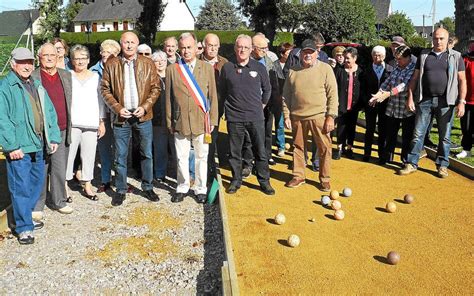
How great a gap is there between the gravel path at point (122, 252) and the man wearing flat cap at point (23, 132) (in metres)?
0.43

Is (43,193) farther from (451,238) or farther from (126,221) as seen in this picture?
(451,238)

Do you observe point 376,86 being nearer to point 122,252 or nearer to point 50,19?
point 122,252

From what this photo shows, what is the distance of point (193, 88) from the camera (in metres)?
6.39

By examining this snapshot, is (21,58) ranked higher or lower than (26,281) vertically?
higher

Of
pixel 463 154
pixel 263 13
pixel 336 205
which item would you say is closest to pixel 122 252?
pixel 336 205

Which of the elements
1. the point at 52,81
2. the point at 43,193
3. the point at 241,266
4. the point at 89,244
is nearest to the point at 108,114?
the point at 52,81

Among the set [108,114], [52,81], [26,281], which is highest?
[52,81]

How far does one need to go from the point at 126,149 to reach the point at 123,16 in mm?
71989

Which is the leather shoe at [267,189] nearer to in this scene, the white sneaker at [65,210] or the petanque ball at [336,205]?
the petanque ball at [336,205]

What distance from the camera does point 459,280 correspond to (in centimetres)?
437

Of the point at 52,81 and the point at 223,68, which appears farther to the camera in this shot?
the point at 223,68

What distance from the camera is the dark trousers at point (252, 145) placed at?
6.70 meters

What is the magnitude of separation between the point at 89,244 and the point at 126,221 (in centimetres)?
77

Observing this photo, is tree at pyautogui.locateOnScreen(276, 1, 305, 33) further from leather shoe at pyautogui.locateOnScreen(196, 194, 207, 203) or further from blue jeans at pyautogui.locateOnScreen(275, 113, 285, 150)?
leather shoe at pyautogui.locateOnScreen(196, 194, 207, 203)
